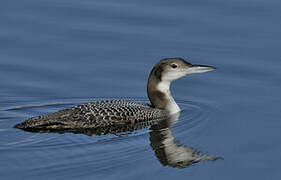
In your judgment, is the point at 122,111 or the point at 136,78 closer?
the point at 122,111

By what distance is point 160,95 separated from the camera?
10.5 meters

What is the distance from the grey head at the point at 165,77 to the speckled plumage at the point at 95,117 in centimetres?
33

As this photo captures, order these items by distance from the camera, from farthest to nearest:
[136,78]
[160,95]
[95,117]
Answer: [136,78] → [160,95] → [95,117]

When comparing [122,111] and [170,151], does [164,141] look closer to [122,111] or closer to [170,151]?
[170,151]

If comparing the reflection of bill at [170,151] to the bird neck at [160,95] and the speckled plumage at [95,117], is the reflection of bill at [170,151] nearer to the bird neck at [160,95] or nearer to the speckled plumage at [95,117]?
the speckled plumage at [95,117]

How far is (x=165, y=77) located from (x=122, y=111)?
964mm

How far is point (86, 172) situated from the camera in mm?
8062

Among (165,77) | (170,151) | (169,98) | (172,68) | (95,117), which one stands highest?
(172,68)

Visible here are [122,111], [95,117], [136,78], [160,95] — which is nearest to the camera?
[95,117]

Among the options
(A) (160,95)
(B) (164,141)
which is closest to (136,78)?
(A) (160,95)

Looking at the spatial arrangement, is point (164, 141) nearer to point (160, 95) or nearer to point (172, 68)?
point (160, 95)

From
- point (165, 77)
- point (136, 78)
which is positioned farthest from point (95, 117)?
point (136, 78)

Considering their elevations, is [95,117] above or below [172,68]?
below

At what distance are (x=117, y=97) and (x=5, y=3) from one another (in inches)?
148
